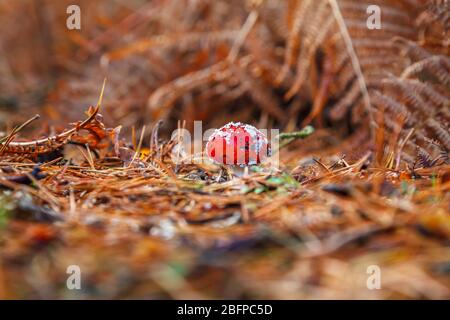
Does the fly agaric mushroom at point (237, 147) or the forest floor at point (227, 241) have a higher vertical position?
the fly agaric mushroom at point (237, 147)

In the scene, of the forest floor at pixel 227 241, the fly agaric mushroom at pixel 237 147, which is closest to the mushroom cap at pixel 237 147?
the fly agaric mushroom at pixel 237 147

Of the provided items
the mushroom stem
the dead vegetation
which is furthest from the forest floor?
the mushroom stem

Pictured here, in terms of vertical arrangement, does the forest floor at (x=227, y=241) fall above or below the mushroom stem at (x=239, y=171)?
below

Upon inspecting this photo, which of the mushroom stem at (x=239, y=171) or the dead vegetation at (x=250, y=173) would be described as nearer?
the dead vegetation at (x=250, y=173)

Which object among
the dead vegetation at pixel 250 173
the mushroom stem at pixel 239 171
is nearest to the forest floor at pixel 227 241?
the dead vegetation at pixel 250 173

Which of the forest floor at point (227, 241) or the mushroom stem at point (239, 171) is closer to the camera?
the forest floor at point (227, 241)

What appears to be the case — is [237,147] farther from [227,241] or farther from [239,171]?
[227,241]

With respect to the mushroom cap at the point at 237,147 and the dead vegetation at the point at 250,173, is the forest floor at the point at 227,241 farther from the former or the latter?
the mushroom cap at the point at 237,147

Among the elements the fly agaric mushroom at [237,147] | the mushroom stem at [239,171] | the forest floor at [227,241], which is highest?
the fly agaric mushroom at [237,147]

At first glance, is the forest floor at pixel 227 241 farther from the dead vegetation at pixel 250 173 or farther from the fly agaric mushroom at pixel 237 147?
the fly agaric mushroom at pixel 237 147

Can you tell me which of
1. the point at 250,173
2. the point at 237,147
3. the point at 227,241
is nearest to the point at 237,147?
the point at 237,147
